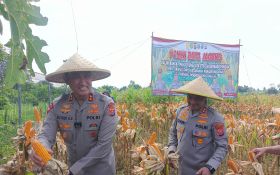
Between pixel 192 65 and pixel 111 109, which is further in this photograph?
pixel 192 65

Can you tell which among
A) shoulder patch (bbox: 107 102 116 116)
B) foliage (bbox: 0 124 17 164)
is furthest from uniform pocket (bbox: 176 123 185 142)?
foliage (bbox: 0 124 17 164)

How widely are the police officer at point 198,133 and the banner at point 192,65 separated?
21.0ft

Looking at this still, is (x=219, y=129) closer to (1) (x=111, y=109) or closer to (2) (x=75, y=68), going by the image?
(1) (x=111, y=109)

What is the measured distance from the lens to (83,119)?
2619 millimetres

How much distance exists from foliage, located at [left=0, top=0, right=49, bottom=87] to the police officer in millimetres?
1939

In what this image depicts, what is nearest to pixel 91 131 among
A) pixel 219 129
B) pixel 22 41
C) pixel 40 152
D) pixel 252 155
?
pixel 40 152

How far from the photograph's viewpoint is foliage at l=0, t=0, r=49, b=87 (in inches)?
41.8

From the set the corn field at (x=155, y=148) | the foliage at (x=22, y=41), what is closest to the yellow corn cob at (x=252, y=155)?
the corn field at (x=155, y=148)

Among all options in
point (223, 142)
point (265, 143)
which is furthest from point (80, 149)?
point (265, 143)

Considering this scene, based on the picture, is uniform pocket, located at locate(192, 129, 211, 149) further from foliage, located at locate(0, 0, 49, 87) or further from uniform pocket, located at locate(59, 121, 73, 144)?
foliage, located at locate(0, 0, 49, 87)

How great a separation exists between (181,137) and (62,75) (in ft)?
3.97

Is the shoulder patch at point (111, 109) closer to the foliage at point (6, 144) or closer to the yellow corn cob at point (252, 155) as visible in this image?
the yellow corn cob at point (252, 155)

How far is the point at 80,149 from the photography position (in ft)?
8.73

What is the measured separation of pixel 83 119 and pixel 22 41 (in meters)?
1.50
